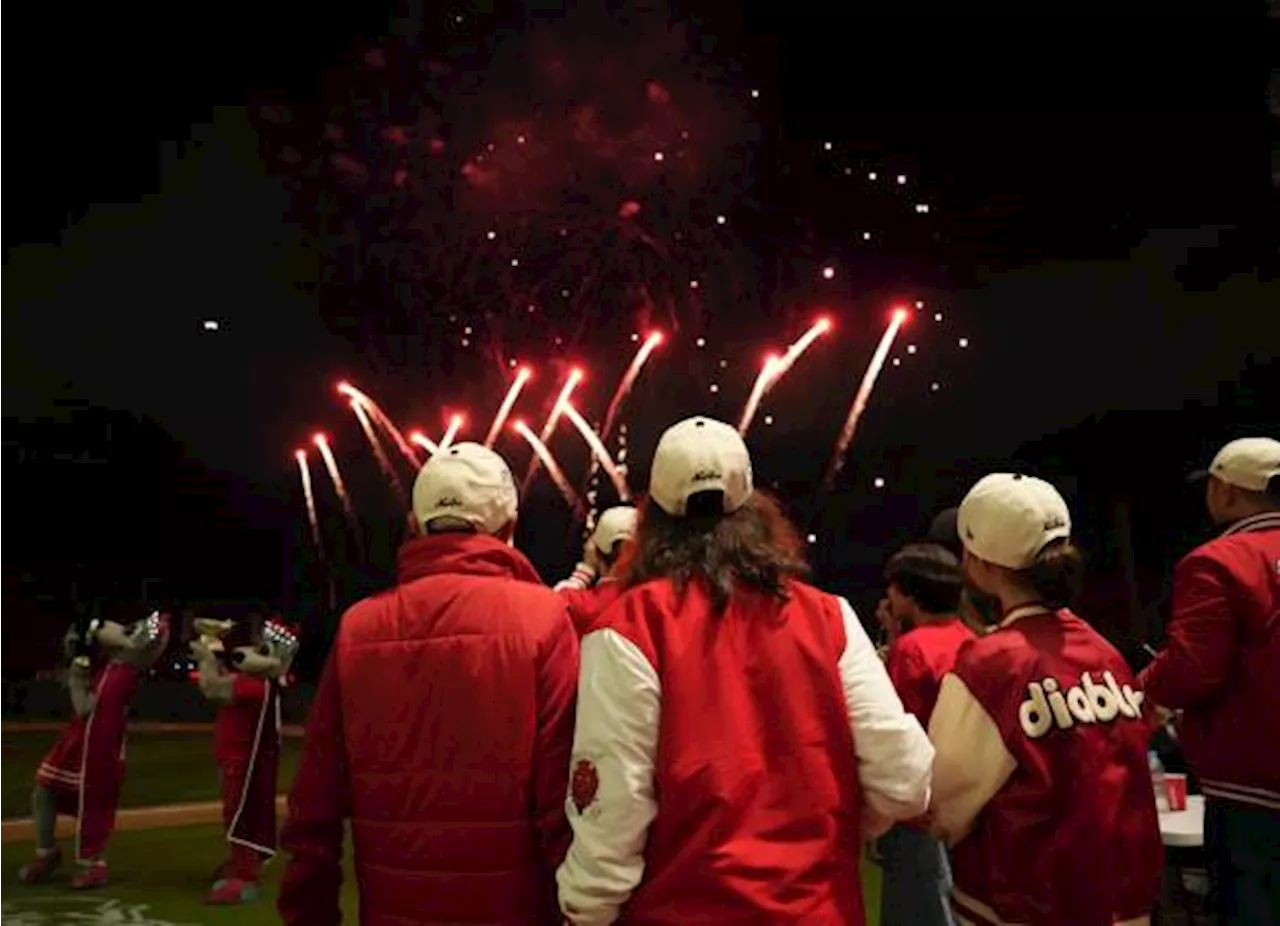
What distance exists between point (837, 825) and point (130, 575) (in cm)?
3902

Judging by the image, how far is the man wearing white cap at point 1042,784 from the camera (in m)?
3.63

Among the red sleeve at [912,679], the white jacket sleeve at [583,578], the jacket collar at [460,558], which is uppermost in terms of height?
the jacket collar at [460,558]

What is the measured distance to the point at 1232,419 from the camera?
76.0ft

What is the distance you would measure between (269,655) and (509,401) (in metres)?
10.2

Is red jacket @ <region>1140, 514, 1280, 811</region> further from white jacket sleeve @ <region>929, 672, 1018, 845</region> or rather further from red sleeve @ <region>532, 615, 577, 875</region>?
red sleeve @ <region>532, 615, 577, 875</region>

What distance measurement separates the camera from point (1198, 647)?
4.49 m

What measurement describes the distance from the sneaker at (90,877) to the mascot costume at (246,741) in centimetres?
86

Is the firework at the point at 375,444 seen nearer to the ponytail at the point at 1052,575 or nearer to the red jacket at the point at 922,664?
the red jacket at the point at 922,664

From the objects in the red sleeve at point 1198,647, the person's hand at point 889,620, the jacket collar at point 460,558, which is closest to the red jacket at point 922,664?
the person's hand at point 889,620

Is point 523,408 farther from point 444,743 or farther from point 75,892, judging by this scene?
point 444,743

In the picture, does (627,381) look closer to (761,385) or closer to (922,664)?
(761,385)

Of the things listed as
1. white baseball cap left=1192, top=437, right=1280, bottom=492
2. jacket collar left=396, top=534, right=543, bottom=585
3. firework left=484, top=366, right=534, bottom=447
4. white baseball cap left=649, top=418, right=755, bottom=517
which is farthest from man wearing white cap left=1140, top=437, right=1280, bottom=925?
firework left=484, top=366, right=534, bottom=447

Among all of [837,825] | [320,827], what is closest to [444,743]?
[320,827]

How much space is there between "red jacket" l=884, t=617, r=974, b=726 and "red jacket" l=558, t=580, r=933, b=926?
193 centimetres
